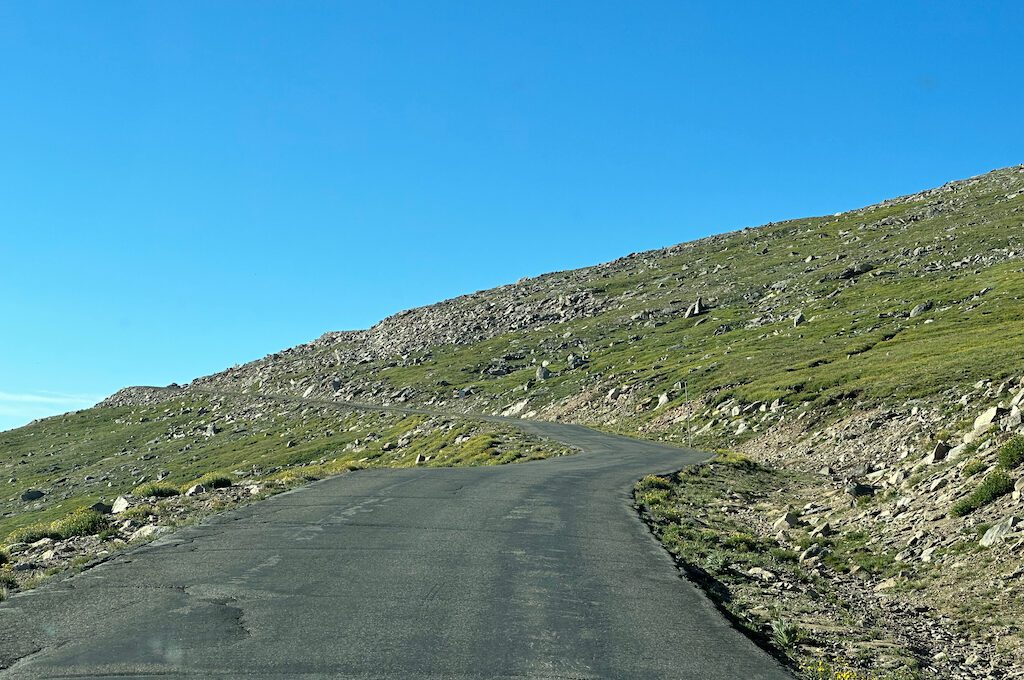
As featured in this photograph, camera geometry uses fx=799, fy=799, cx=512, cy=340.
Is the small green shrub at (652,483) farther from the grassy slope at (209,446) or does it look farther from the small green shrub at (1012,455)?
the grassy slope at (209,446)

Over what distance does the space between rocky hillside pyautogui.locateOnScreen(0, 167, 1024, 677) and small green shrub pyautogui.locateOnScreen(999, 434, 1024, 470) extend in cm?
15

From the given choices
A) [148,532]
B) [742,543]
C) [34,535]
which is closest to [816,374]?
[742,543]

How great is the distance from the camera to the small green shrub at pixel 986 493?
56.9 ft

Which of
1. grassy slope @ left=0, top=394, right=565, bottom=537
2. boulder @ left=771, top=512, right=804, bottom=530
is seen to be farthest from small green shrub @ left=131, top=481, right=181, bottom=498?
boulder @ left=771, top=512, right=804, bottom=530

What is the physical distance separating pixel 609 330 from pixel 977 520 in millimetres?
110730

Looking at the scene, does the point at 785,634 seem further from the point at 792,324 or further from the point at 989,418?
the point at 792,324

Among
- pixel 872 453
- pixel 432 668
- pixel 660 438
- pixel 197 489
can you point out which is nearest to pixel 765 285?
pixel 660 438

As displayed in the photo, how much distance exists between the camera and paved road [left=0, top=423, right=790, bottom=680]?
9.23 meters

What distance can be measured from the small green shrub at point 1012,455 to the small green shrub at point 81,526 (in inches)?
831

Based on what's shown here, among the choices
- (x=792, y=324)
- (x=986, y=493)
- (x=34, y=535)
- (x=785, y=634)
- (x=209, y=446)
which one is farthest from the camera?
(x=209, y=446)

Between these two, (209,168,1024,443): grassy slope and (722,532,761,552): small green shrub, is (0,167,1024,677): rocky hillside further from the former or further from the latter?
(722,532,761,552): small green shrub

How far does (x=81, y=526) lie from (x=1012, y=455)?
71.6 feet

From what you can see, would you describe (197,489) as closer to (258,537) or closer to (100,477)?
(258,537)

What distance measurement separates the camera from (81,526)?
1906cm
